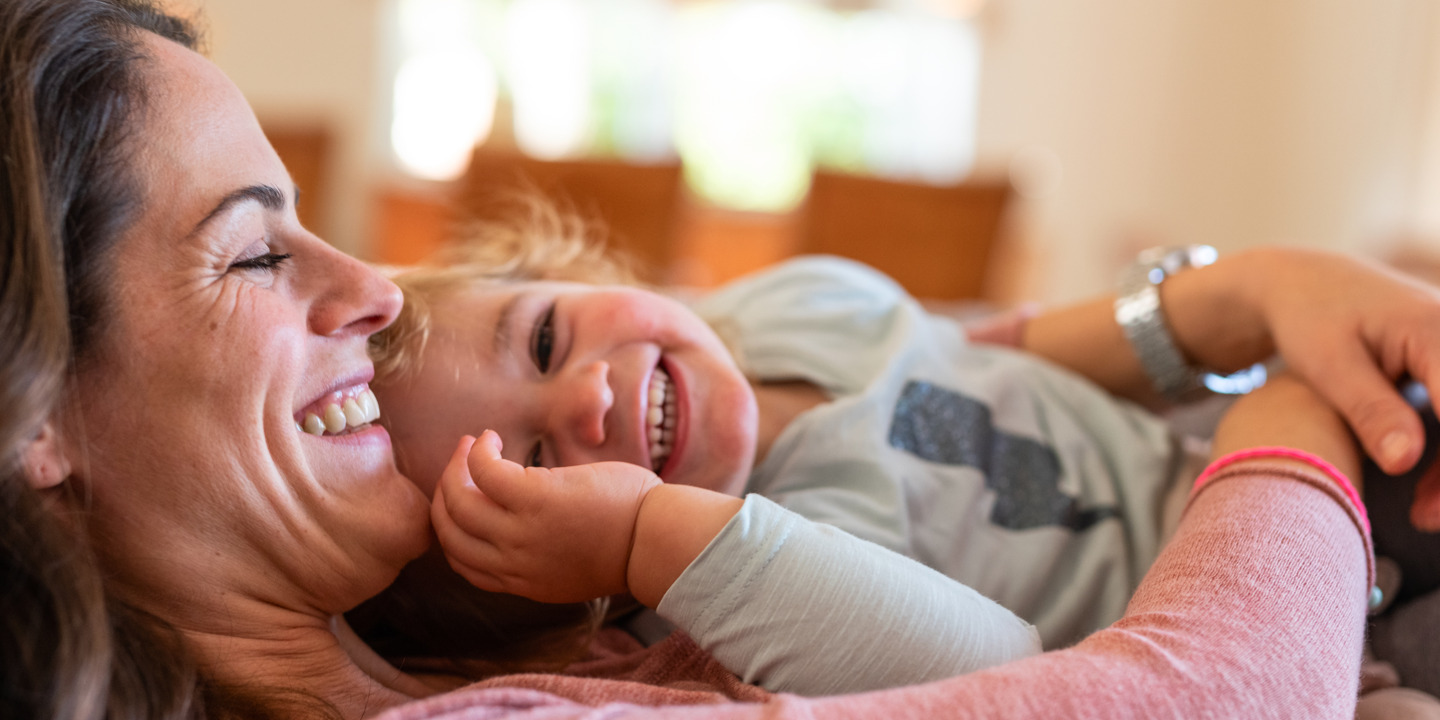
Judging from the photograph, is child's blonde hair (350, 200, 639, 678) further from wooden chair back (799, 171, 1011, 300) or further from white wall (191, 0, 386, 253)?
white wall (191, 0, 386, 253)

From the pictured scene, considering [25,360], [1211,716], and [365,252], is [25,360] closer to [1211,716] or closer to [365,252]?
[1211,716]

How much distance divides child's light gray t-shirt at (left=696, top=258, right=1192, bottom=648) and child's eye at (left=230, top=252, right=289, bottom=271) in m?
0.44

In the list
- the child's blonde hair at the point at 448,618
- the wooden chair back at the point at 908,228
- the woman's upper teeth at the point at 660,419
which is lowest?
the wooden chair back at the point at 908,228

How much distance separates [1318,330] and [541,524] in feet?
2.24

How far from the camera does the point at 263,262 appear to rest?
2.08ft

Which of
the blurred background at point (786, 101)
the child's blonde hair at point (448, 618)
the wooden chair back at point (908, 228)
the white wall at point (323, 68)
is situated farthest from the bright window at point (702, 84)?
the child's blonde hair at point (448, 618)

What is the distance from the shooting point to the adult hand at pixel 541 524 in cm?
63

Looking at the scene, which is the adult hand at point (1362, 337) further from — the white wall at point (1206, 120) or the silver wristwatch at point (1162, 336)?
the white wall at point (1206, 120)

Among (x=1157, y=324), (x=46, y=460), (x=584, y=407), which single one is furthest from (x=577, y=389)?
(x=1157, y=324)

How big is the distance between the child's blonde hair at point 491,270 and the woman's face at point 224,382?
0.28 ft

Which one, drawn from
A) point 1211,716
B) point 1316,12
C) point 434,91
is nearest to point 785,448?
point 1211,716

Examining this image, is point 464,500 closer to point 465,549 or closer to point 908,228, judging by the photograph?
point 465,549

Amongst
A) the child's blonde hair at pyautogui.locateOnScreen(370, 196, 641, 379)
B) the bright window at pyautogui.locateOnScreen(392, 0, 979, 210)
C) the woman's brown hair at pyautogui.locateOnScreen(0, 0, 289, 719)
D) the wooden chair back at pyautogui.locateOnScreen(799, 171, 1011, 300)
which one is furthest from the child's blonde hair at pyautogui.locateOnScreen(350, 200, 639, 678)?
the bright window at pyautogui.locateOnScreen(392, 0, 979, 210)

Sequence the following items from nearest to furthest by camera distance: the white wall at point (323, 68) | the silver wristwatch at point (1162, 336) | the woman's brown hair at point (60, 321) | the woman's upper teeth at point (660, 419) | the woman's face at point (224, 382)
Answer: the woman's brown hair at point (60, 321) → the woman's face at point (224, 382) → the woman's upper teeth at point (660, 419) → the silver wristwatch at point (1162, 336) → the white wall at point (323, 68)
